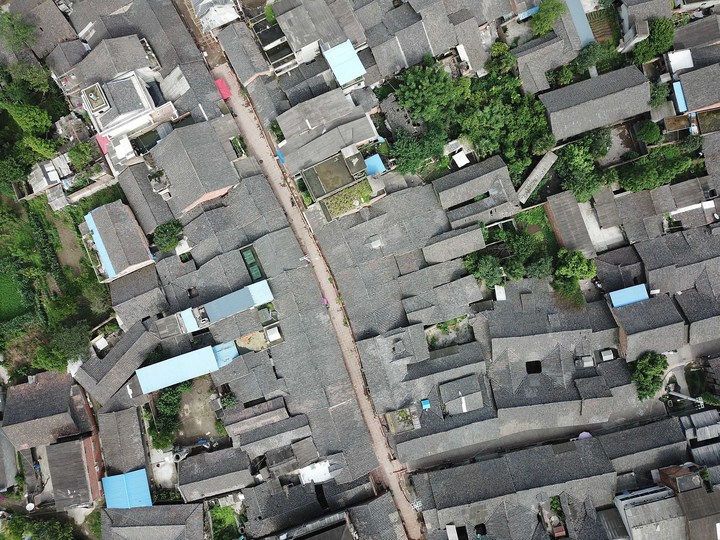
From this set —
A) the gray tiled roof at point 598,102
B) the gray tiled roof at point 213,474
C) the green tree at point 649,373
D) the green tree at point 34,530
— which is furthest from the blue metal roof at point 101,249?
the green tree at point 649,373

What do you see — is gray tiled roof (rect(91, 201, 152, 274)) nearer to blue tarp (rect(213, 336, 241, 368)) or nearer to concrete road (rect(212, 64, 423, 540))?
blue tarp (rect(213, 336, 241, 368))

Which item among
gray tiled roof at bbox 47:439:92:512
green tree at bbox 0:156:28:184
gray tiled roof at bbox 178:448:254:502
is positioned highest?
green tree at bbox 0:156:28:184

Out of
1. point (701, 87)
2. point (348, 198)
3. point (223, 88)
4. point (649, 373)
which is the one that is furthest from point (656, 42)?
point (223, 88)

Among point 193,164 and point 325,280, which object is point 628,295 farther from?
point 193,164

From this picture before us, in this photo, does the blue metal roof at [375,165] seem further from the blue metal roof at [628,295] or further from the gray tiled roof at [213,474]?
the gray tiled roof at [213,474]

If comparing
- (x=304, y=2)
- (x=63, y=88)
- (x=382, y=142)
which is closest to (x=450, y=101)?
(x=382, y=142)

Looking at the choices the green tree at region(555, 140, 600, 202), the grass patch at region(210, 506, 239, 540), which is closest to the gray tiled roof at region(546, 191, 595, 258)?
the green tree at region(555, 140, 600, 202)

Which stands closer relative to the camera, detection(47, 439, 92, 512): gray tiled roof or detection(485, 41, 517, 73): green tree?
detection(47, 439, 92, 512): gray tiled roof

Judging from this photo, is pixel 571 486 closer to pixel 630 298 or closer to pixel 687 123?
pixel 630 298
